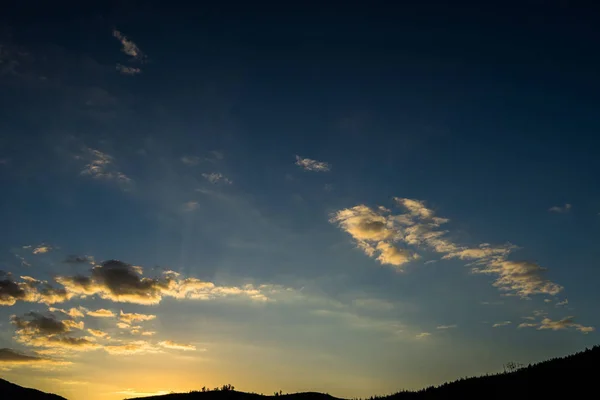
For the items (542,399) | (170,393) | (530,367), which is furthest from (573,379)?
(170,393)

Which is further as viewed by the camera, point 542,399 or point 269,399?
point 269,399

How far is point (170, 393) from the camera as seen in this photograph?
2573 cm

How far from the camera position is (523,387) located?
23.9 meters

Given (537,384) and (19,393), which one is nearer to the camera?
(537,384)

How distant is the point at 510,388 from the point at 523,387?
62 centimetres

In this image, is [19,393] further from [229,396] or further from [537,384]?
[537,384]

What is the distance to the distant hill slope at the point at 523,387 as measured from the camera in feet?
73.5

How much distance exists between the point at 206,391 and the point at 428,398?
12131 millimetres

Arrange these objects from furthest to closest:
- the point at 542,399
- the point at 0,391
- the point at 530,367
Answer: the point at 530,367 → the point at 0,391 → the point at 542,399

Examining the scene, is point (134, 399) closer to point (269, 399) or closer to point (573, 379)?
point (269, 399)

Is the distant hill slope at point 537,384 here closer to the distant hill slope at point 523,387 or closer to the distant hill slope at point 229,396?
the distant hill slope at point 523,387

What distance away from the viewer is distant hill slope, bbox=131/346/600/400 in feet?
73.5

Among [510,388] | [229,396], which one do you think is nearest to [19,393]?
[229,396]

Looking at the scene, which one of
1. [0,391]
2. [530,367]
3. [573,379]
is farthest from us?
[530,367]
